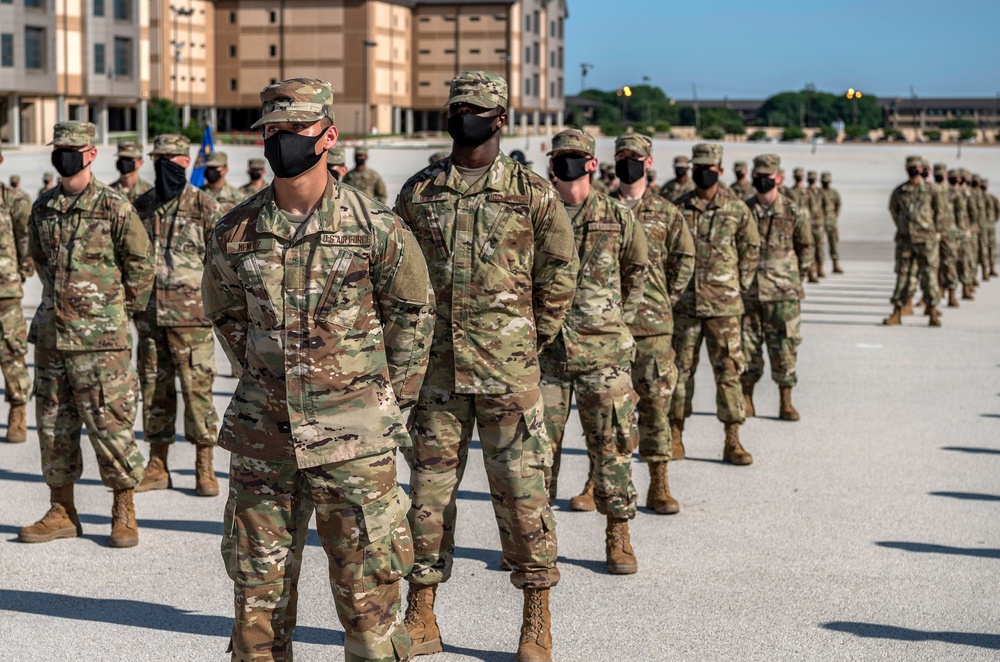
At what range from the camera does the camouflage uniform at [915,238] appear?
1889cm

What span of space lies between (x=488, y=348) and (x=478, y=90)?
1097 mm

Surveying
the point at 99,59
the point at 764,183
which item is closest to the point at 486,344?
the point at 764,183

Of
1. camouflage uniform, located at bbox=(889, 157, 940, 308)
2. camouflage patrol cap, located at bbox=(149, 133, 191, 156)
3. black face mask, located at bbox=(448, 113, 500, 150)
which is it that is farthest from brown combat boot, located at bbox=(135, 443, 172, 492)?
camouflage uniform, located at bbox=(889, 157, 940, 308)

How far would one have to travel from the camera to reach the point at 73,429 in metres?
7.63

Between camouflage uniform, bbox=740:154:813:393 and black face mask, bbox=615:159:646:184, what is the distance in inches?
151

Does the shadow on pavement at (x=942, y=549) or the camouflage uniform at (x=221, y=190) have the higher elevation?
the camouflage uniform at (x=221, y=190)

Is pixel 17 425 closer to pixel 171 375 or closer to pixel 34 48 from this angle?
pixel 171 375

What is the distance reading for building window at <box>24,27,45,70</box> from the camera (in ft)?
245

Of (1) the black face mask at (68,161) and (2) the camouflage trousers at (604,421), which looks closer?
(2) the camouflage trousers at (604,421)

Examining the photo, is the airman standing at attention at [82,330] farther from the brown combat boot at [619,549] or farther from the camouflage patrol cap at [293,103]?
the camouflage patrol cap at [293,103]

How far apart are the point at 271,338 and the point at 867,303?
64.2 ft

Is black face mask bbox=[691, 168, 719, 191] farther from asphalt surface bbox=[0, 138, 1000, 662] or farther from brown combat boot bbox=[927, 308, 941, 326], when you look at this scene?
brown combat boot bbox=[927, 308, 941, 326]

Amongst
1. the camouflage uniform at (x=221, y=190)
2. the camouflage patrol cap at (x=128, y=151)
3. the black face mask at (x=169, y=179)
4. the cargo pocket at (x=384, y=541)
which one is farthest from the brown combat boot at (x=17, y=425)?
the cargo pocket at (x=384, y=541)

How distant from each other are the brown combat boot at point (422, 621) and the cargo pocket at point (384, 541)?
1231 mm
